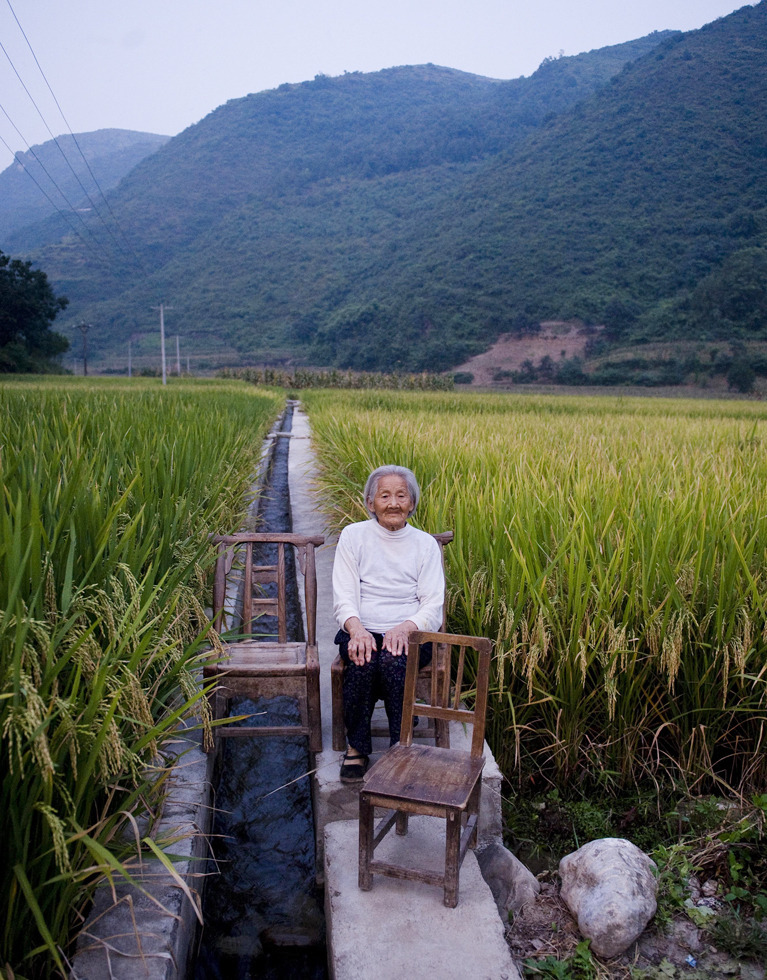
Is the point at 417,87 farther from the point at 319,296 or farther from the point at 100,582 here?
the point at 100,582

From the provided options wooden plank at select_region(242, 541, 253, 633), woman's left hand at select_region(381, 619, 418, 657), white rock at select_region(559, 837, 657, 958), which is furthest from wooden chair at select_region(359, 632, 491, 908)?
wooden plank at select_region(242, 541, 253, 633)

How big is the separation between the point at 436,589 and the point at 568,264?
56.9 m

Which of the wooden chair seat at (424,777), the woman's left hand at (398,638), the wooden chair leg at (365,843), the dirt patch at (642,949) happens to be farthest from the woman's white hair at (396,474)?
the dirt patch at (642,949)

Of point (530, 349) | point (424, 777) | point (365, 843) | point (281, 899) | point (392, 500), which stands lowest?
point (281, 899)

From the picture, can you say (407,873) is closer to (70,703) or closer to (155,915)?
(155,915)

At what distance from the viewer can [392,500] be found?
7.85 feet

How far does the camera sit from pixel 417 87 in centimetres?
15350

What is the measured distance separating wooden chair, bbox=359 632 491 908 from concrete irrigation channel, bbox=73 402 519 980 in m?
0.08

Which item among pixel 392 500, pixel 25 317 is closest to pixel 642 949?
pixel 392 500

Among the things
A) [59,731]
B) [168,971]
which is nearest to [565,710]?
[168,971]

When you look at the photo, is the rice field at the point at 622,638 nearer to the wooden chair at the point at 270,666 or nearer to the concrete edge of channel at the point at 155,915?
the wooden chair at the point at 270,666

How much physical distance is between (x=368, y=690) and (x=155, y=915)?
0.88 m

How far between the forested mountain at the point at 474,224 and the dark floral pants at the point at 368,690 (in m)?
45.9

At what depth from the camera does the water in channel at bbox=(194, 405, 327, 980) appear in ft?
6.53
